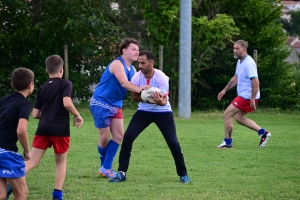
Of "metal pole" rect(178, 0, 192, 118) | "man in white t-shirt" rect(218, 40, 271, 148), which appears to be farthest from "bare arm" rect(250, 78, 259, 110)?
"metal pole" rect(178, 0, 192, 118)

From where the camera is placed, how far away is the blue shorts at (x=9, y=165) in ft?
20.3

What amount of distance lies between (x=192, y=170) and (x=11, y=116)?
4.00 metres

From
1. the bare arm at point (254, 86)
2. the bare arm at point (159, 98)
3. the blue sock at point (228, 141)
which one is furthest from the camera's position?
the blue sock at point (228, 141)

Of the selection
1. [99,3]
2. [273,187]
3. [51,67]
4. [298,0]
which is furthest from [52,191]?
[298,0]

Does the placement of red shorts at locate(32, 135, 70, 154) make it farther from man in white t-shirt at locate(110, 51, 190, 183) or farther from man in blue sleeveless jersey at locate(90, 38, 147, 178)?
man in blue sleeveless jersey at locate(90, 38, 147, 178)

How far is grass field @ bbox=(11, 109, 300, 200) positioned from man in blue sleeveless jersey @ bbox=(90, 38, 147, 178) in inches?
15.7

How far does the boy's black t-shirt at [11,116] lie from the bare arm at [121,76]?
7.78ft

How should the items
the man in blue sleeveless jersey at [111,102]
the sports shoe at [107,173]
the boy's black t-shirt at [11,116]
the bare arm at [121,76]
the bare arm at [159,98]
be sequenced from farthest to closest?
the man in blue sleeveless jersey at [111,102] → the sports shoe at [107,173] → the bare arm at [121,76] → the bare arm at [159,98] → the boy's black t-shirt at [11,116]

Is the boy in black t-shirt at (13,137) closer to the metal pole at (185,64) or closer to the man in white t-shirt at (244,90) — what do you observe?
the man in white t-shirt at (244,90)

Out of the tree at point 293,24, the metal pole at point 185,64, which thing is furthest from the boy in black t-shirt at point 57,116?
the tree at point 293,24

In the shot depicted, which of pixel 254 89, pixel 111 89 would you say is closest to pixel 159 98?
pixel 111 89

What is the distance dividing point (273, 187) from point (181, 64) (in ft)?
35.5

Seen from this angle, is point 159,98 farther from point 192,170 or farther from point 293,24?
point 293,24

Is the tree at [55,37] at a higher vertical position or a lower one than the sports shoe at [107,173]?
higher
